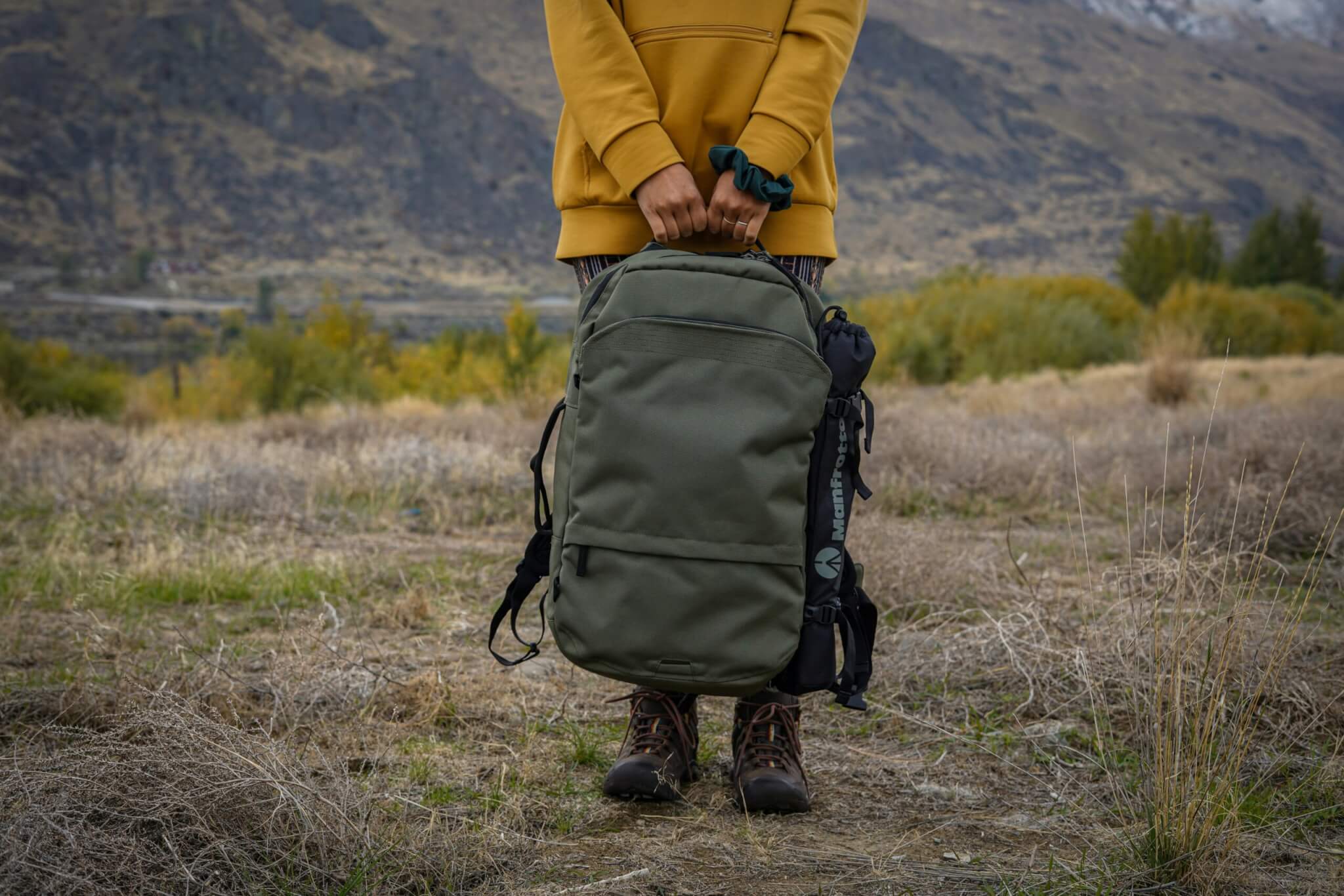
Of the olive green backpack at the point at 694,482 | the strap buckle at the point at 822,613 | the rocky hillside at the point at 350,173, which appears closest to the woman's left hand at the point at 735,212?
the olive green backpack at the point at 694,482

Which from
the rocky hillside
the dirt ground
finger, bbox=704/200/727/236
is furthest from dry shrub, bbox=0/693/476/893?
the rocky hillside

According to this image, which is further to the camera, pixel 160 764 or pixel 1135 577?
pixel 1135 577

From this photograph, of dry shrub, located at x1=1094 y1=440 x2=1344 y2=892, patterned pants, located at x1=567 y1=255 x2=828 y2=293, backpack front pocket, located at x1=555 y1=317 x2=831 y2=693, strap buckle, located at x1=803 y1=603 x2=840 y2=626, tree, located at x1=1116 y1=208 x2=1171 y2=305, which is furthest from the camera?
tree, located at x1=1116 y1=208 x2=1171 y2=305

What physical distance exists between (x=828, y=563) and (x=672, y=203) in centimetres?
79

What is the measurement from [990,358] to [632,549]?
1824 cm

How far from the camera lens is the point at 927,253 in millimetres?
130875

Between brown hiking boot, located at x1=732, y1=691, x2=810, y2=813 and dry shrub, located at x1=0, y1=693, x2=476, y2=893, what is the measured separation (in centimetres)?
61

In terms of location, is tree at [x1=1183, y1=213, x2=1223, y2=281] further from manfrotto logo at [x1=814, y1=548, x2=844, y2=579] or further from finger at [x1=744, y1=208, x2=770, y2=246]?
manfrotto logo at [x1=814, y1=548, x2=844, y2=579]

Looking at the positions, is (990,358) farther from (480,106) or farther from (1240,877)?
(480,106)

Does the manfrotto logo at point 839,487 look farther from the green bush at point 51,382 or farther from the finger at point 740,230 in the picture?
the green bush at point 51,382

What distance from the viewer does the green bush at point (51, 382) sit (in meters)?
16.0

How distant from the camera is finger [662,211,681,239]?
199cm

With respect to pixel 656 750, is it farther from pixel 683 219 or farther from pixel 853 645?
pixel 683 219

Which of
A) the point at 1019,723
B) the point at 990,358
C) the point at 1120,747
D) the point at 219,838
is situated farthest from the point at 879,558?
the point at 990,358
